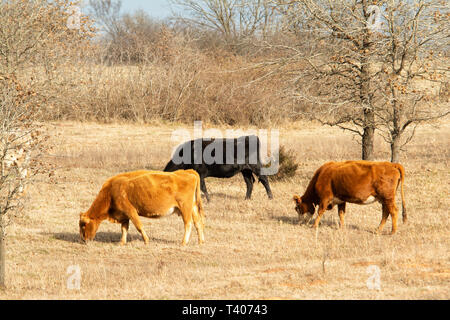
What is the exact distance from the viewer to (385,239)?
10.4 m

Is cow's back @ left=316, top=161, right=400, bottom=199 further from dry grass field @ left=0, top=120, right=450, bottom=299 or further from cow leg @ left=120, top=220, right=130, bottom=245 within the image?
cow leg @ left=120, top=220, right=130, bottom=245

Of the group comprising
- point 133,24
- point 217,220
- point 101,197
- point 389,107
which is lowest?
point 217,220

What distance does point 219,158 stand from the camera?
46.0ft

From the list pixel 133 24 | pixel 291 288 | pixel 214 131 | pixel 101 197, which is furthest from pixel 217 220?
pixel 133 24

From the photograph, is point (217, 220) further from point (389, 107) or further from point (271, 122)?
point (271, 122)

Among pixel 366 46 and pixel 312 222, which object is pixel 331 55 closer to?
pixel 366 46

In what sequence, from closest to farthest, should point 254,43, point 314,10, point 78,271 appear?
1. point 78,271
2. point 314,10
3. point 254,43

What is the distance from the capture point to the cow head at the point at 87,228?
1017cm

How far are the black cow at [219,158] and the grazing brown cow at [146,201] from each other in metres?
3.64

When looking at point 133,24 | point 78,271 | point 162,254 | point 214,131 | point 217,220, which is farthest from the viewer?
point 133,24

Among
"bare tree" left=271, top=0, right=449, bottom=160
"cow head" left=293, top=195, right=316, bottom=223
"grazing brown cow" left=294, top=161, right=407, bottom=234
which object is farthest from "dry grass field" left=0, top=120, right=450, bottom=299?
"bare tree" left=271, top=0, right=449, bottom=160

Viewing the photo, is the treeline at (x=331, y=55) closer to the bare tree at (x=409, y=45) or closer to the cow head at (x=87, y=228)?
the bare tree at (x=409, y=45)

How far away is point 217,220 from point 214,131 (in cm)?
1368

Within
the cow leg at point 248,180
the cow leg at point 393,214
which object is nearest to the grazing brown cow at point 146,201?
the cow leg at point 393,214
